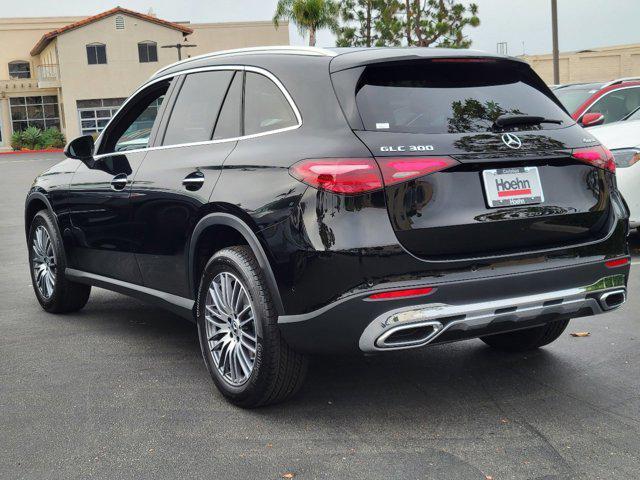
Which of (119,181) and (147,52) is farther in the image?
(147,52)

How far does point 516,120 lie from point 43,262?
4196 mm

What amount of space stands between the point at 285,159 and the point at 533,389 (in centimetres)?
183

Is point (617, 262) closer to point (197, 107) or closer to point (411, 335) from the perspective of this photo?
point (411, 335)

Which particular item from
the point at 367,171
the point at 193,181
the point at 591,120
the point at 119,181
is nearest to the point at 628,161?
the point at 591,120

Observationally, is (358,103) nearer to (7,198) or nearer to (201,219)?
(201,219)

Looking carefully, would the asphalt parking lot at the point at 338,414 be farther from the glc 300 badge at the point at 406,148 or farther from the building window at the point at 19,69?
the building window at the point at 19,69

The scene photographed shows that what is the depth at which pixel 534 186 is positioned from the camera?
4.18m

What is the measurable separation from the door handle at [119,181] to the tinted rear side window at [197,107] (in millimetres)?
413

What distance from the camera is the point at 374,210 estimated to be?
389cm

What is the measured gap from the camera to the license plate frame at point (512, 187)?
4.07 meters

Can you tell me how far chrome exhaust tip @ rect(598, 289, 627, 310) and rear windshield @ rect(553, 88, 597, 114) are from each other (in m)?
8.02

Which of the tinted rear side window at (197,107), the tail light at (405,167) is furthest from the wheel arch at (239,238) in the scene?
the tail light at (405,167)

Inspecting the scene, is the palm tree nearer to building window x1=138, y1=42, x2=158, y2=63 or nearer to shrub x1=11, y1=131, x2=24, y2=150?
building window x1=138, y1=42, x2=158, y2=63

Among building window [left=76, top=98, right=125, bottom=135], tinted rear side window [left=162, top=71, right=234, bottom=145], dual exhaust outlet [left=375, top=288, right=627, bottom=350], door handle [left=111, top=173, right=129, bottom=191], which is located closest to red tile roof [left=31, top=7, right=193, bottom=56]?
building window [left=76, top=98, right=125, bottom=135]
